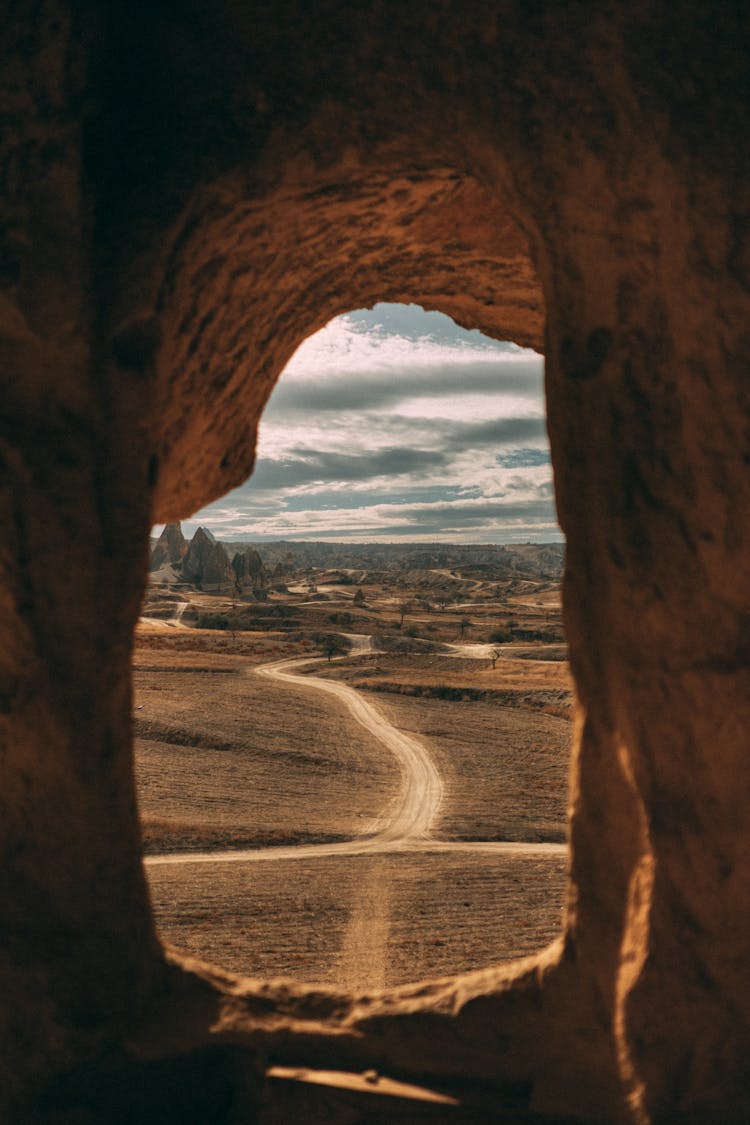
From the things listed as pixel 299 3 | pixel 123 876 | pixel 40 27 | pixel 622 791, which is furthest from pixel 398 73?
pixel 123 876

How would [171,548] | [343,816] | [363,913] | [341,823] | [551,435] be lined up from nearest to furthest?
1. [551,435]
2. [363,913]
3. [341,823]
4. [343,816]
5. [171,548]

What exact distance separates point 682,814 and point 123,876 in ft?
10.2

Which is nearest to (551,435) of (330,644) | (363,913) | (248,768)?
(363,913)

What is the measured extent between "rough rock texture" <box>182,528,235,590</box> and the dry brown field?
70.8 metres

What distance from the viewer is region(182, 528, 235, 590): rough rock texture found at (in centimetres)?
10762

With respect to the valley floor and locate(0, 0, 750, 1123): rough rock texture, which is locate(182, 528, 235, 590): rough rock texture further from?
locate(0, 0, 750, 1123): rough rock texture

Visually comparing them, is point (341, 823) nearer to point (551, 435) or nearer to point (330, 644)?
point (551, 435)

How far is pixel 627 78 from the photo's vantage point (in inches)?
125

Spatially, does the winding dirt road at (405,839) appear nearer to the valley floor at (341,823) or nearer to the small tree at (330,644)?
the valley floor at (341,823)

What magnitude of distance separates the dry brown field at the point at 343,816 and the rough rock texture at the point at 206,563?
7075 centimetres

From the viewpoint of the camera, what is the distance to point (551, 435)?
3.97 meters

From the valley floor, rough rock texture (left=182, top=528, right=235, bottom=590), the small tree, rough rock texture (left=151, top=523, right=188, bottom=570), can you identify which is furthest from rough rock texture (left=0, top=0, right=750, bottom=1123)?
rough rock texture (left=151, top=523, right=188, bottom=570)

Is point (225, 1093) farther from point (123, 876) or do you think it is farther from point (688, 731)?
point (688, 731)

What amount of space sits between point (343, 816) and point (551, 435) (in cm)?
1675
